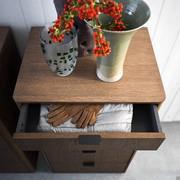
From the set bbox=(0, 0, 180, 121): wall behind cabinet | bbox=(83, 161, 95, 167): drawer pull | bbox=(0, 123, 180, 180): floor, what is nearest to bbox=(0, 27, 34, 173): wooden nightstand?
bbox=(0, 0, 180, 121): wall behind cabinet

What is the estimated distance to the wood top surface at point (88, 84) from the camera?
62 centimetres

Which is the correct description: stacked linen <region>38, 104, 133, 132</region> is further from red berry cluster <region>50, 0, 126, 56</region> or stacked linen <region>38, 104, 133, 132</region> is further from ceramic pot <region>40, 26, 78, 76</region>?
red berry cluster <region>50, 0, 126, 56</region>

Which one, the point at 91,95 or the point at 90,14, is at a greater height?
the point at 90,14

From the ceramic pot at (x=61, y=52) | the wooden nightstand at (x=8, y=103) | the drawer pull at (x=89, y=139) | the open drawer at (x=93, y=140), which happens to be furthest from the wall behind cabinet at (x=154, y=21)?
the drawer pull at (x=89, y=139)

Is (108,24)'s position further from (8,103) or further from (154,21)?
(8,103)

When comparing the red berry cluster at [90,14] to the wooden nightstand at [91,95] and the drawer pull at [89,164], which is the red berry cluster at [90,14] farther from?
the drawer pull at [89,164]

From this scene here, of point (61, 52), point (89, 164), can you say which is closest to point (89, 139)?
point (61, 52)

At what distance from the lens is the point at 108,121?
628mm

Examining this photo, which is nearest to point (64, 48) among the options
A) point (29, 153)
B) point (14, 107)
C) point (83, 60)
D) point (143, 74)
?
point (83, 60)

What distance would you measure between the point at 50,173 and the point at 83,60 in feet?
2.30

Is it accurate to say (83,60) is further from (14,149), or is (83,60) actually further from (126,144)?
(14,149)

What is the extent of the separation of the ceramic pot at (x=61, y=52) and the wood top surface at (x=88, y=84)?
43mm

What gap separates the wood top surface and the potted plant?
0.13ft

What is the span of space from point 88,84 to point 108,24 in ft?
0.62
